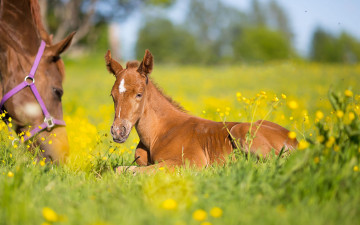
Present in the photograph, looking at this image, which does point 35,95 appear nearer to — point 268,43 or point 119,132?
point 119,132

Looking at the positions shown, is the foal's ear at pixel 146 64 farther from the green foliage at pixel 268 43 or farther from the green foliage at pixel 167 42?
the green foliage at pixel 268 43

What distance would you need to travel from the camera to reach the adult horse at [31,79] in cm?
432

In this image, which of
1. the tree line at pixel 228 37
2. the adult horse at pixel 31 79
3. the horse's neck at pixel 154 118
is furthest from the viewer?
the tree line at pixel 228 37

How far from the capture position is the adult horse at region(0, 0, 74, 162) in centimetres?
432

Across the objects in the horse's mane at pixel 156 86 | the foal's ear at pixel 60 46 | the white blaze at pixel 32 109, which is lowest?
the white blaze at pixel 32 109

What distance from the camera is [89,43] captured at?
3725cm

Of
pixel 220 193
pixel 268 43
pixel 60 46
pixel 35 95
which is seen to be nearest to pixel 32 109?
pixel 35 95

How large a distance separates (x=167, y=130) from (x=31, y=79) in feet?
5.84

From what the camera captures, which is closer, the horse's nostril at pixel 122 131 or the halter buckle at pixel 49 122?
the horse's nostril at pixel 122 131

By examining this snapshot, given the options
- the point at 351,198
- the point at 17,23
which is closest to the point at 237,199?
the point at 351,198

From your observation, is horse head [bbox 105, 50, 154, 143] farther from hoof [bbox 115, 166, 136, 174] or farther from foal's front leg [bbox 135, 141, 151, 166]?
foal's front leg [bbox 135, 141, 151, 166]

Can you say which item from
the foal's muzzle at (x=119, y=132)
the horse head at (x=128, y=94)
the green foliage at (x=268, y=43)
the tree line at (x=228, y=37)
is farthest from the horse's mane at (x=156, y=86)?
the green foliage at (x=268, y=43)

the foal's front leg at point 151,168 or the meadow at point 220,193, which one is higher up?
the meadow at point 220,193

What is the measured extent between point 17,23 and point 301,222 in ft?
13.3
